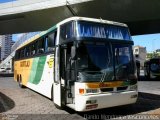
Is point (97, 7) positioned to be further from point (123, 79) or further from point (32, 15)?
point (123, 79)

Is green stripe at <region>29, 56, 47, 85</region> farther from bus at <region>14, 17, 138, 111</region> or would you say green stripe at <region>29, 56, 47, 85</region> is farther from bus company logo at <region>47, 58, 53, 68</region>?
bus at <region>14, 17, 138, 111</region>

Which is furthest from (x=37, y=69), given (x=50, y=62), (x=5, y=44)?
(x=5, y=44)

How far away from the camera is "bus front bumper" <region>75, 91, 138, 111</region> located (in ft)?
28.3

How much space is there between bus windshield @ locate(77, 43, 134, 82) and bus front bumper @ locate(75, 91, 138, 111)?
507 mm

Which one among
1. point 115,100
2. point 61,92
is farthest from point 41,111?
point 115,100

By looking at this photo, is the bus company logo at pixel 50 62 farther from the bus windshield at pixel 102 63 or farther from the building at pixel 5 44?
the building at pixel 5 44

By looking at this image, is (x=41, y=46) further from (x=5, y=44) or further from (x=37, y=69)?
(x=5, y=44)

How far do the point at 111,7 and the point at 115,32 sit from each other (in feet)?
54.9

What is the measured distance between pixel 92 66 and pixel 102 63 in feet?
1.24

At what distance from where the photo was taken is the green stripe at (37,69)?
13.0 m

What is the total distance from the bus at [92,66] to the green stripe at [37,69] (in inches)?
86.4

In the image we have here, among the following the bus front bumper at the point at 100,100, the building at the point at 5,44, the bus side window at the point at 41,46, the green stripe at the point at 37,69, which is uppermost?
the building at the point at 5,44

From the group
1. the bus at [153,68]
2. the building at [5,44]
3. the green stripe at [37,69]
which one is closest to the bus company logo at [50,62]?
the green stripe at [37,69]

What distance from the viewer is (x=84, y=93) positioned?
8.62m
